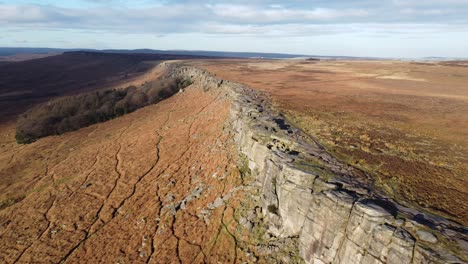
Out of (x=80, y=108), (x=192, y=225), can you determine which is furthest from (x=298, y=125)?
(x=80, y=108)

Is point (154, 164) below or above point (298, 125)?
below

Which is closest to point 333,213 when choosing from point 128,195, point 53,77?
point 128,195

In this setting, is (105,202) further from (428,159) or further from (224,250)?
(428,159)

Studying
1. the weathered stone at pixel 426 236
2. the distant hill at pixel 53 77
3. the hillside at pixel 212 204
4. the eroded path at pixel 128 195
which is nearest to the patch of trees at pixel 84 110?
the eroded path at pixel 128 195

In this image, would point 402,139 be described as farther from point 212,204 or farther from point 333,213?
point 212,204

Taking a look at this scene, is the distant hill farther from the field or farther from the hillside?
the field

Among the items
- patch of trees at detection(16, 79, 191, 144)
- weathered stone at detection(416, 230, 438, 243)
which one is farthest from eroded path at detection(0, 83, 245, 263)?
weathered stone at detection(416, 230, 438, 243)
